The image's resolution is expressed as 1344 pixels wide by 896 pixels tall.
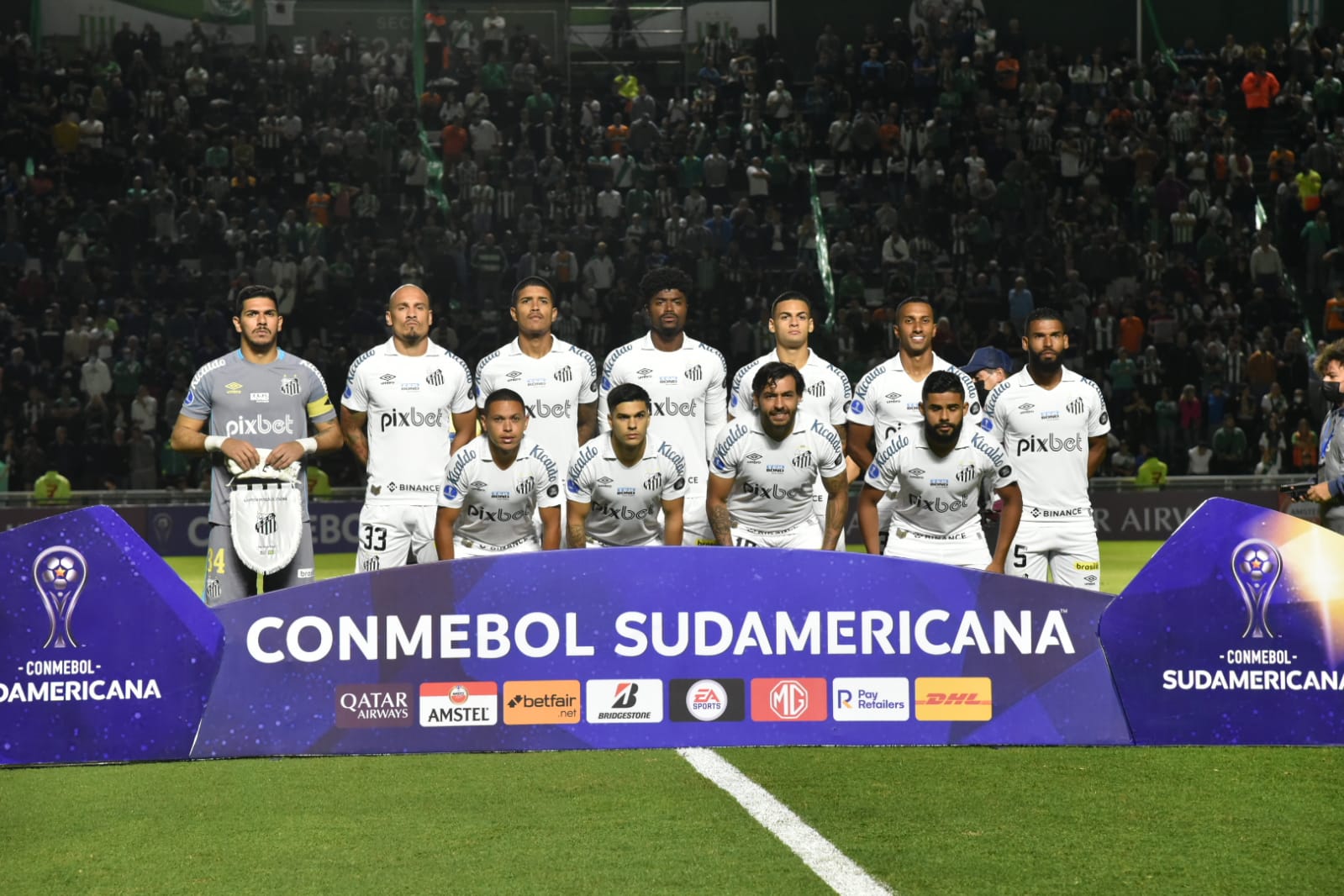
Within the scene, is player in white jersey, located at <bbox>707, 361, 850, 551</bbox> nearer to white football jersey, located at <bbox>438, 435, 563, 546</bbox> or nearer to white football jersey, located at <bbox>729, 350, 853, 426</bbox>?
white football jersey, located at <bbox>438, 435, 563, 546</bbox>

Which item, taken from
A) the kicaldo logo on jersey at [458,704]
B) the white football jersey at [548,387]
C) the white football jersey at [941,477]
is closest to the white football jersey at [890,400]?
the white football jersey at [941,477]

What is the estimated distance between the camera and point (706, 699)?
6973 mm

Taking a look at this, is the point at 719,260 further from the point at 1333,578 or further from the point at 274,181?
the point at 1333,578

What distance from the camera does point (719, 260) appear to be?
24.2m

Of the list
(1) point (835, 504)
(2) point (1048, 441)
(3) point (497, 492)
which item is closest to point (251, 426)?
(3) point (497, 492)

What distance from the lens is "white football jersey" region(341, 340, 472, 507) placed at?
9.47 metres

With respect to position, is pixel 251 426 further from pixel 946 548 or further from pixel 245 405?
pixel 946 548

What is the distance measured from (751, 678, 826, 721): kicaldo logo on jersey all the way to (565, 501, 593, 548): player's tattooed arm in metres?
1.71

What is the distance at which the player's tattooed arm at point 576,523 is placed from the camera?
27.5 ft

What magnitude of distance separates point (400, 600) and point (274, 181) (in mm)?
20689

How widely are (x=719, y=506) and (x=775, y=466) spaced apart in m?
0.37

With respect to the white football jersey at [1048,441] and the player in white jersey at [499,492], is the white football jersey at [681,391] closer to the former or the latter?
the player in white jersey at [499,492]

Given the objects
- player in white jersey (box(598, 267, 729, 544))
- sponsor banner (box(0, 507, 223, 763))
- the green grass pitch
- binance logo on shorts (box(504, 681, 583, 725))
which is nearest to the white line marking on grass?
the green grass pitch

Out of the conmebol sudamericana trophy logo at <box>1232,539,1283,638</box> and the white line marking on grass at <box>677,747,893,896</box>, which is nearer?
the white line marking on grass at <box>677,747,893,896</box>
